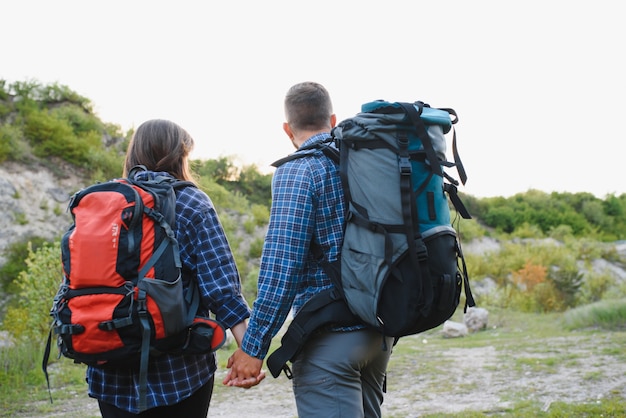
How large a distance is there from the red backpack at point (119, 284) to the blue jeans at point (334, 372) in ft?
1.71

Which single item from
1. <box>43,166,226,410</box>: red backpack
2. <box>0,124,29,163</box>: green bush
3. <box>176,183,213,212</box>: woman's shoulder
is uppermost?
<box>0,124,29,163</box>: green bush

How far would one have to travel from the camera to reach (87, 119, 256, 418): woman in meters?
2.24

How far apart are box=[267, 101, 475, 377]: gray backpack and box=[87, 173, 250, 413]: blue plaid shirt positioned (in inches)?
10.8

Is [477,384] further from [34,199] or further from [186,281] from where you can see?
[34,199]

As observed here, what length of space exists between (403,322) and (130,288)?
0.97 metres

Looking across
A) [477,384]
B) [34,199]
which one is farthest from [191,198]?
[34,199]

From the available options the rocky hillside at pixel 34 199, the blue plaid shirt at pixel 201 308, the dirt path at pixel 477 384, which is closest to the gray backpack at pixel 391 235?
the blue plaid shirt at pixel 201 308

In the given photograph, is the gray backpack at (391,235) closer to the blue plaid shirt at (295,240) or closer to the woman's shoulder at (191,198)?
the blue plaid shirt at (295,240)

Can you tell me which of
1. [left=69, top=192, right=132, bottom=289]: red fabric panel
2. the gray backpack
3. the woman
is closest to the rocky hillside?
the woman

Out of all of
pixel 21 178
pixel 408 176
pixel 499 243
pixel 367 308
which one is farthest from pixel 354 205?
pixel 499 243

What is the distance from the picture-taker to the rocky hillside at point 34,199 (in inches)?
623

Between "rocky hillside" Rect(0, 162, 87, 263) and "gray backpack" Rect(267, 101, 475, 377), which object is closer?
"gray backpack" Rect(267, 101, 475, 377)

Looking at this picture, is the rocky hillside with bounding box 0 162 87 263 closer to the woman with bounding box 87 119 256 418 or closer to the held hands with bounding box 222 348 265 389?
the woman with bounding box 87 119 256 418

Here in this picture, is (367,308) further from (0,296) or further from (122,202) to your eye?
(0,296)
